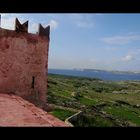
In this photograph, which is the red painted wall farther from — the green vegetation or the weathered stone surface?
the green vegetation

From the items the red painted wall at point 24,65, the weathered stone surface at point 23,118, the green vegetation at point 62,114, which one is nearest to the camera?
the weathered stone surface at point 23,118

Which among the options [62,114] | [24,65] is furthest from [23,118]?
[62,114]

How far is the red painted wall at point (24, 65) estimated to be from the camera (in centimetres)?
1213

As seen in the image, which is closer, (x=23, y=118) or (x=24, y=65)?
(x=23, y=118)

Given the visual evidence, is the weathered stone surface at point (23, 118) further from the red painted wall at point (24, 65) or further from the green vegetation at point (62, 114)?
the green vegetation at point (62, 114)

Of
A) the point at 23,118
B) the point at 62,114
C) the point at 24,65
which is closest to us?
the point at 23,118

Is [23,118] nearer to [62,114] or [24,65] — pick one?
[24,65]

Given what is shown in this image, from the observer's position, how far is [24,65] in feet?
42.7

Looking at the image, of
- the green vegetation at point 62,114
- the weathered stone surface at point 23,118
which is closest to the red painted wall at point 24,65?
the weathered stone surface at point 23,118
